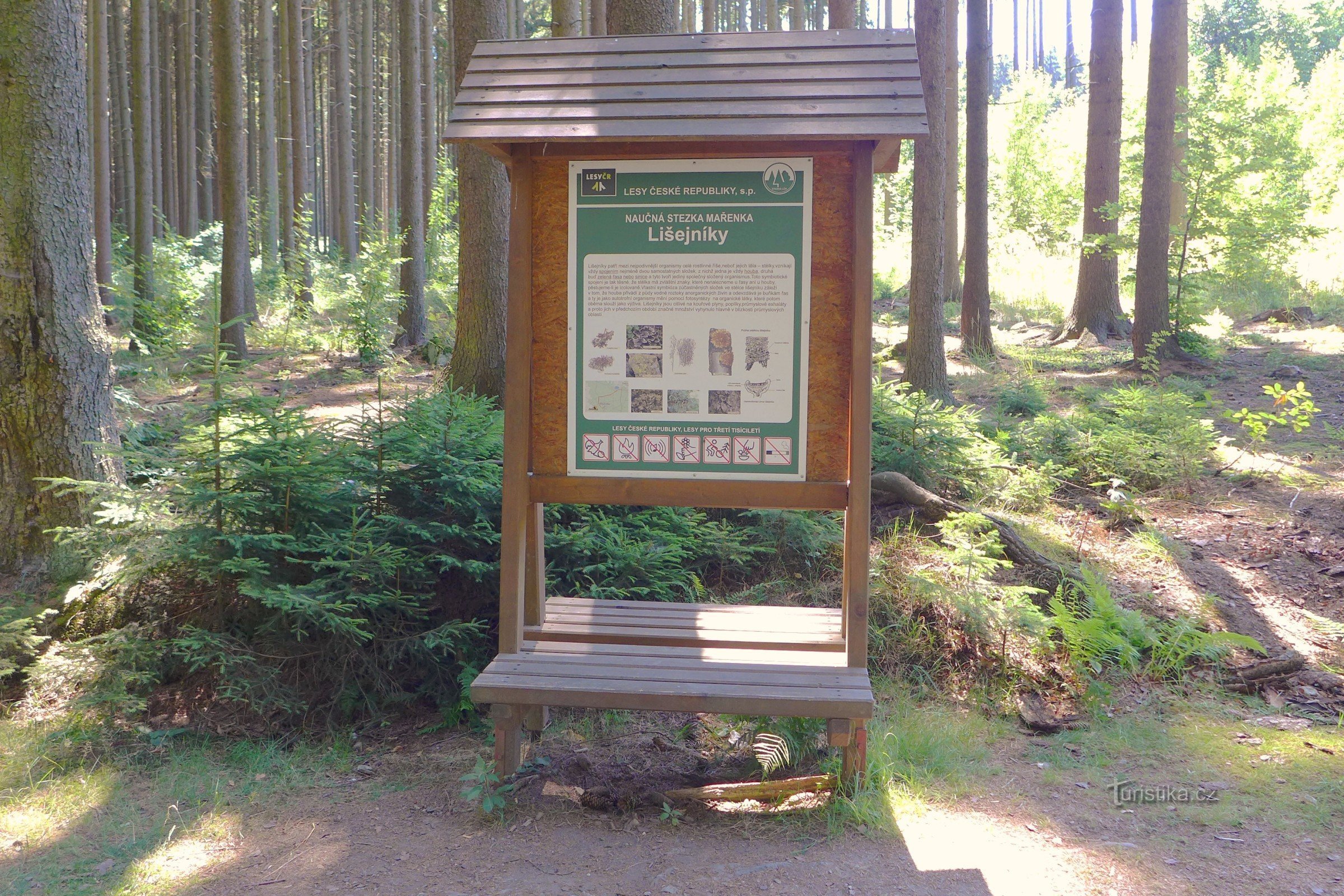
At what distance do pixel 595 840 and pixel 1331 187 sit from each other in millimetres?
27498

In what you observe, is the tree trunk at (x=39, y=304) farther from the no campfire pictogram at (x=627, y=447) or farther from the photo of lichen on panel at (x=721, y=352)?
the photo of lichen on panel at (x=721, y=352)

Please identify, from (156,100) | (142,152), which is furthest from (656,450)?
(156,100)

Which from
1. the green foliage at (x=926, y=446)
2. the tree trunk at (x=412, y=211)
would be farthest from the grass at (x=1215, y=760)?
the tree trunk at (x=412, y=211)

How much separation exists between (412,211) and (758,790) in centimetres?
1345

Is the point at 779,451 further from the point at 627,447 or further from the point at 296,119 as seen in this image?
the point at 296,119

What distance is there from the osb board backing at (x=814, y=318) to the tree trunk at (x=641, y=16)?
12.2 feet

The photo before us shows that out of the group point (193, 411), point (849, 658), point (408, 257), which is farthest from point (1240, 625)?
point (408, 257)

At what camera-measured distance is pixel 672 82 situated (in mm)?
3770

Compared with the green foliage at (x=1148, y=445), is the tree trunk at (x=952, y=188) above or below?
above

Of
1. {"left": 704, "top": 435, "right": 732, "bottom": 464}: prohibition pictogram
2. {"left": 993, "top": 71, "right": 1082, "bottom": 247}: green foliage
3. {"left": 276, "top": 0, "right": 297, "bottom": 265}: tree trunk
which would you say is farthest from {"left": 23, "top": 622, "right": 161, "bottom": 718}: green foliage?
{"left": 993, "top": 71, "right": 1082, "bottom": 247}: green foliage

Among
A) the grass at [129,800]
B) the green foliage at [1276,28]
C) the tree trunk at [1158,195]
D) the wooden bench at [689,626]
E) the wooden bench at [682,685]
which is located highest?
the green foliage at [1276,28]

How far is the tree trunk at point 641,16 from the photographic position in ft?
23.0

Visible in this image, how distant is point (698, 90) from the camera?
373 centimetres

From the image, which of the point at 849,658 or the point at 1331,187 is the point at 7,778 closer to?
the point at 849,658
